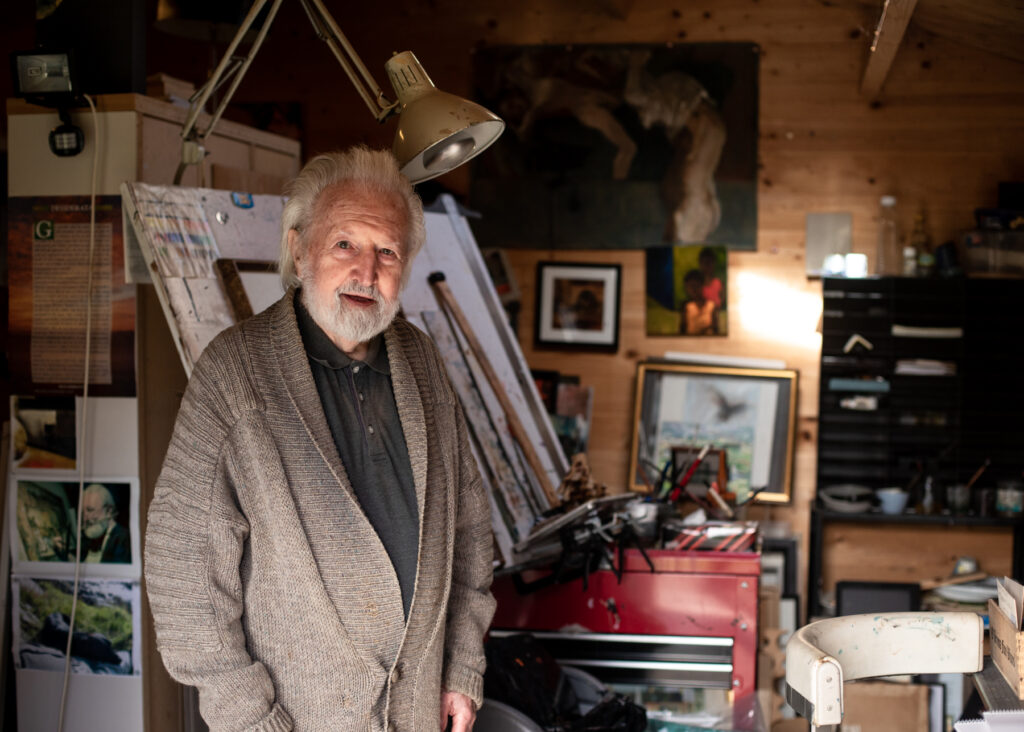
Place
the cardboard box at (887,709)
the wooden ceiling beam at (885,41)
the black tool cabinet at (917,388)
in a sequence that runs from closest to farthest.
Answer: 1. the wooden ceiling beam at (885,41)
2. the cardboard box at (887,709)
3. the black tool cabinet at (917,388)

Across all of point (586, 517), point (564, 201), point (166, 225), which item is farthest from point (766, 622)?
point (166, 225)

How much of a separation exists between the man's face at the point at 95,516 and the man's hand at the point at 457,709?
41.0 inches

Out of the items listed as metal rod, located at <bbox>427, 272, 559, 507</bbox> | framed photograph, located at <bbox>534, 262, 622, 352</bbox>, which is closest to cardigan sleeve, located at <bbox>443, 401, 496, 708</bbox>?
metal rod, located at <bbox>427, 272, 559, 507</bbox>

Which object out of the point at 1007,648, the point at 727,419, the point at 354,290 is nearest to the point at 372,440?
the point at 354,290

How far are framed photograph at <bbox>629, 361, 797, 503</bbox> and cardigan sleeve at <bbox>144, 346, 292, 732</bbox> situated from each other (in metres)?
3.01

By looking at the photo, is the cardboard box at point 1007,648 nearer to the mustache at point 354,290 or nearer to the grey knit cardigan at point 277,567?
the grey knit cardigan at point 277,567

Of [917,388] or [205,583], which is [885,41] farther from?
[205,583]

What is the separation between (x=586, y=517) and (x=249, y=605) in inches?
52.9

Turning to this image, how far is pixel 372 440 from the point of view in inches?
75.9

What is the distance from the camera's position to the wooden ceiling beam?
3.45 metres

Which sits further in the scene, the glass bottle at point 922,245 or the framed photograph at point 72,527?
the glass bottle at point 922,245

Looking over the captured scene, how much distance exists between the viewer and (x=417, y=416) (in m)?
1.97

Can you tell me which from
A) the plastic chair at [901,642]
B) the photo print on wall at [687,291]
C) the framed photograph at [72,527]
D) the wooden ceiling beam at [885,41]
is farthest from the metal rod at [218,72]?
the photo print on wall at [687,291]

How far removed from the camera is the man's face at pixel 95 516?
2568 millimetres
